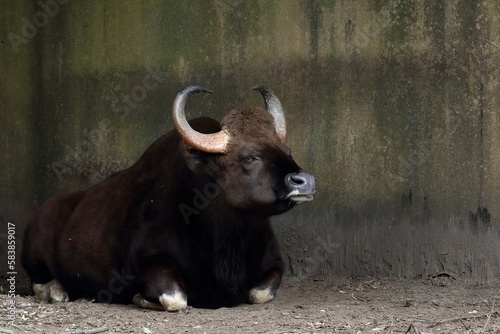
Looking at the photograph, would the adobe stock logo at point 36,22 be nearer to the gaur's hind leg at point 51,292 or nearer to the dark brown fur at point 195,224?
the dark brown fur at point 195,224

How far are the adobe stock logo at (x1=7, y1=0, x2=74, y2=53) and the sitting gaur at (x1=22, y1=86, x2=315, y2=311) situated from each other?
2.44 m

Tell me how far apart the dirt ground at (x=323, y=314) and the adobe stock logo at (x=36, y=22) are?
3476 mm

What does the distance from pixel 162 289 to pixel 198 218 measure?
0.68 meters

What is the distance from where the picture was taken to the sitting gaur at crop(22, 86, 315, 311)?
736cm

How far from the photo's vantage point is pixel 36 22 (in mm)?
10031

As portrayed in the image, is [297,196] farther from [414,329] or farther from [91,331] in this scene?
[91,331]

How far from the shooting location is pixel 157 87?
30.7 feet

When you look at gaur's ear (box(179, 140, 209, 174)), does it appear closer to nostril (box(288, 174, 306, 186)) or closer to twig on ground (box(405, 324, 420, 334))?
nostril (box(288, 174, 306, 186))

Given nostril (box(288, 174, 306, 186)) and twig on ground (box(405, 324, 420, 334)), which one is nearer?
twig on ground (box(405, 324, 420, 334))

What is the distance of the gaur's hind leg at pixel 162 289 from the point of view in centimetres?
737

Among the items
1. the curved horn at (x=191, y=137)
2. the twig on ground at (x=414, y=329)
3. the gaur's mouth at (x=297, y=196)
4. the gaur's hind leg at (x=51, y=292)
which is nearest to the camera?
the twig on ground at (x=414, y=329)

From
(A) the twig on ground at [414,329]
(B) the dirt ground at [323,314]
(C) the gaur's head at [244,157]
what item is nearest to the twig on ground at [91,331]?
(B) the dirt ground at [323,314]

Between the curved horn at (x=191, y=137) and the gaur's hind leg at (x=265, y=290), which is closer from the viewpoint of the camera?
the curved horn at (x=191, y=137)

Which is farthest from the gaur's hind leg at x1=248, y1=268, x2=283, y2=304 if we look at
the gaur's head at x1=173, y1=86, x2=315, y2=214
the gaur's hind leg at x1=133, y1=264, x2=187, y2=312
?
the gaur's head at x1=173, y1=86, x2=315, y2=214
